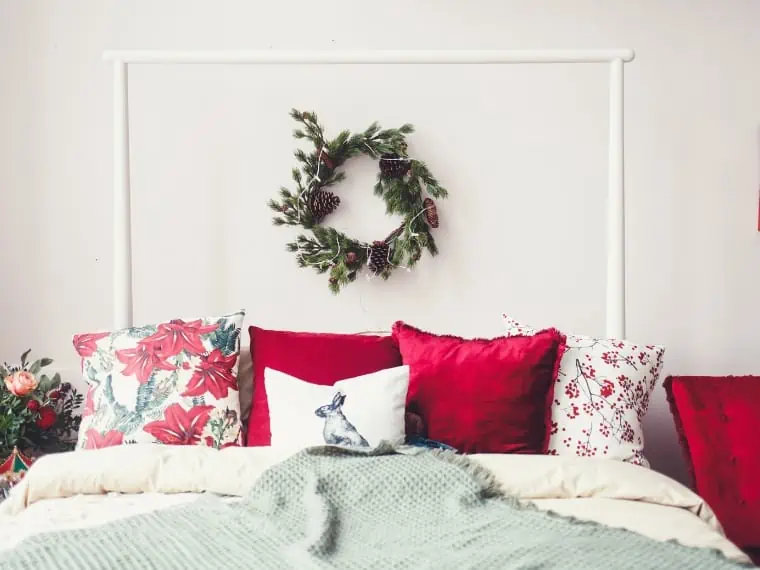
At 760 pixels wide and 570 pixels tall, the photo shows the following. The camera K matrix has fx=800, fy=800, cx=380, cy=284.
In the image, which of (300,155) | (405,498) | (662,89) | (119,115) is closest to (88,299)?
(119,115)

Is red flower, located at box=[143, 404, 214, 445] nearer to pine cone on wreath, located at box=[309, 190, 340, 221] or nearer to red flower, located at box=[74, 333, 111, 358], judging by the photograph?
red flower, located at box=[74, 333, 111, 358]

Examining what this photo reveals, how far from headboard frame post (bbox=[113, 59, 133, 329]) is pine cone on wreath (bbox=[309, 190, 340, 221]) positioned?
56 cm

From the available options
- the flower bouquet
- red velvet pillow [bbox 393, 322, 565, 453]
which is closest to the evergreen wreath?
red velvet pillow [bbox 393, 322, 565, 453]

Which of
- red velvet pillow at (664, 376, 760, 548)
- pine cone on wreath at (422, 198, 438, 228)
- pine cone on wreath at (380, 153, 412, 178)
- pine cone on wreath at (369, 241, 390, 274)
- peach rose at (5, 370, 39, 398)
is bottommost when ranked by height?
red velvet pillow at (664, 376, 760, 548)

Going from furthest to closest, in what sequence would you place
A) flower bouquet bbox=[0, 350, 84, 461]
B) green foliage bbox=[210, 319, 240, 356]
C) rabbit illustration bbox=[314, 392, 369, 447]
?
flower bouquet bbox=[0, 350, 84, 461] < green foliage bbox=[210, 319, 240, 356] < rabbit illustration bbox=[314, 392, 369, 447]

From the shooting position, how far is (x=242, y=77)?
103 inches

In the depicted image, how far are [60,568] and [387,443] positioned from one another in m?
0.68

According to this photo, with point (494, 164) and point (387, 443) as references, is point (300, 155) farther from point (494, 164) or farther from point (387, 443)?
point (387, 443)

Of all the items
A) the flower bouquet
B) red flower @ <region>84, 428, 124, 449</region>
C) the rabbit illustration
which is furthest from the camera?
the flower bouquet

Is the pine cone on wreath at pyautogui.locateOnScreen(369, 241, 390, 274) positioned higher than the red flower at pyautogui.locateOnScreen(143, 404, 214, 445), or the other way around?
the pine cone on wreath at pyautogui.locateOnScreen(369, 241, 390, 274)

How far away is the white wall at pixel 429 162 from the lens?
259 cm

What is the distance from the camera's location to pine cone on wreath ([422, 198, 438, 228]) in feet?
8.21

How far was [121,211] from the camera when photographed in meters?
2.24

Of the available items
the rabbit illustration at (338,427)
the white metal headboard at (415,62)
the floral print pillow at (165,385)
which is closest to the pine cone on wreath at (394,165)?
the white metal headboard at (415,62)
